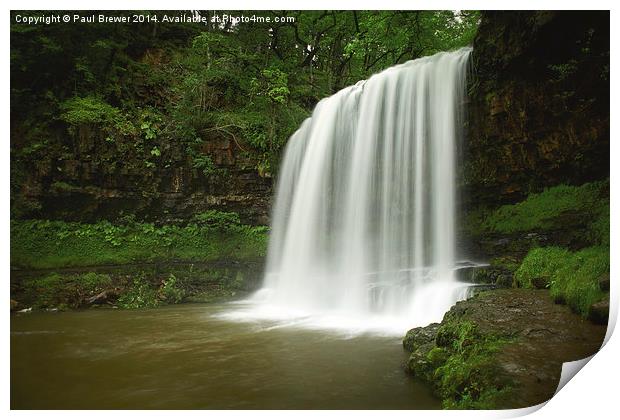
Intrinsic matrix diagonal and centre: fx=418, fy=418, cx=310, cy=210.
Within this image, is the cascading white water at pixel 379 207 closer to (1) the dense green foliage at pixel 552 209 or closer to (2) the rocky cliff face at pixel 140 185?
(1) the dense green foliage at pixel 552 209

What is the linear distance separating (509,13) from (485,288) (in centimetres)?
500

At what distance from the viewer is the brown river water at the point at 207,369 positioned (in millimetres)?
Answer: 3719

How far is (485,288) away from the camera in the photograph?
6086 millimetres

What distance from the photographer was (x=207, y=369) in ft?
14.6

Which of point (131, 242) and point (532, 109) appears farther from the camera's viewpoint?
point (131, 242)

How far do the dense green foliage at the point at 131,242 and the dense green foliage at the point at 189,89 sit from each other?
763 millimetres

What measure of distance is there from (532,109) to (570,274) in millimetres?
4011

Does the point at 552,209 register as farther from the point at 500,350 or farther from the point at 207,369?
the point at 207,369

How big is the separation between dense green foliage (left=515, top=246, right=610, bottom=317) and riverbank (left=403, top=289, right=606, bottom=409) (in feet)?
0.49

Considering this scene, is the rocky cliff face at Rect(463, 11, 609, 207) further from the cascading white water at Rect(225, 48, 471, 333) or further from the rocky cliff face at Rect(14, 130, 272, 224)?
the rocky cliff face at Rect(14, 130, 272, 224)

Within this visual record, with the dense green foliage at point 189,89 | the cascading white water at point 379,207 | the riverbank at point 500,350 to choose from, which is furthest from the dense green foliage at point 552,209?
the dense green foliage at point 189,89

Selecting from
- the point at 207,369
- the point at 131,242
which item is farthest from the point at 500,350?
the point at 131,242

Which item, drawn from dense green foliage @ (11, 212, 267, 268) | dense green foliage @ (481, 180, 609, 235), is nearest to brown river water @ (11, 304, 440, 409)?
dense green foliage @ (11, 212, 267, 268)

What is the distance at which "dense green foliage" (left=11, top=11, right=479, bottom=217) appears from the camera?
9.88m
